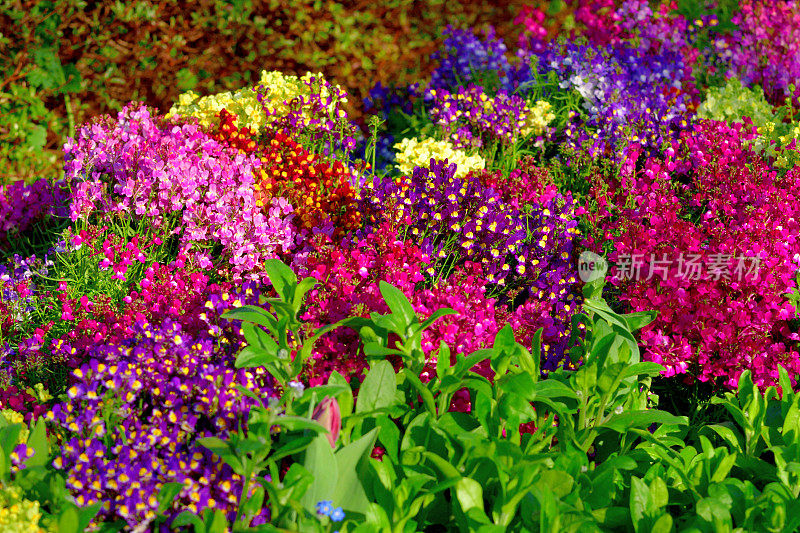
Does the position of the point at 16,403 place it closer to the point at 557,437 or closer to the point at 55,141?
the point at 557,437

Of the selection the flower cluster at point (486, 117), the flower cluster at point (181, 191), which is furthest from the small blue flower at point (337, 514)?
the flower cluster at point (486, 117)

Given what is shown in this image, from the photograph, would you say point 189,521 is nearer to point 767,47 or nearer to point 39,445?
point 39,445

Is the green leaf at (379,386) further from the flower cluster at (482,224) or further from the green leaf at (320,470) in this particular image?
the flower cluster at (482,224)

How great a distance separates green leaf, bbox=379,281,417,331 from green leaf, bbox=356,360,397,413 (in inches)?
6.1

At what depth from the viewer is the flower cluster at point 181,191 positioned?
9.89ft

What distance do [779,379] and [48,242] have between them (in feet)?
10.0

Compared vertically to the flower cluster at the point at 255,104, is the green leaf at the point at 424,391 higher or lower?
lower

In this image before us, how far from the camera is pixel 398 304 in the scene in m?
2.40

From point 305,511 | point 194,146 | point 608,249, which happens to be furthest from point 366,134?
point 305,511

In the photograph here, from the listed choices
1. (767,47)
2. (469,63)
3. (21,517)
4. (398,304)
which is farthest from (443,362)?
(767,47)

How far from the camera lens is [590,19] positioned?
5250mm

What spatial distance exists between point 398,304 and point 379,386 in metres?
0.27

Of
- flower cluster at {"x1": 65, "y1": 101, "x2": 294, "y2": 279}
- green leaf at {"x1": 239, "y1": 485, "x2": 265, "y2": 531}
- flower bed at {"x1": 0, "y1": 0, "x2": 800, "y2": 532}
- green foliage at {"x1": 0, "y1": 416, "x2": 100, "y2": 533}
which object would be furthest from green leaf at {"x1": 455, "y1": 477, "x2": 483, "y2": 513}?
flower cluster at {"x1": 65, "y1": 101, "x2": 294, "y2": 279}

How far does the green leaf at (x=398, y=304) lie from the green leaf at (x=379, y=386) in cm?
16
